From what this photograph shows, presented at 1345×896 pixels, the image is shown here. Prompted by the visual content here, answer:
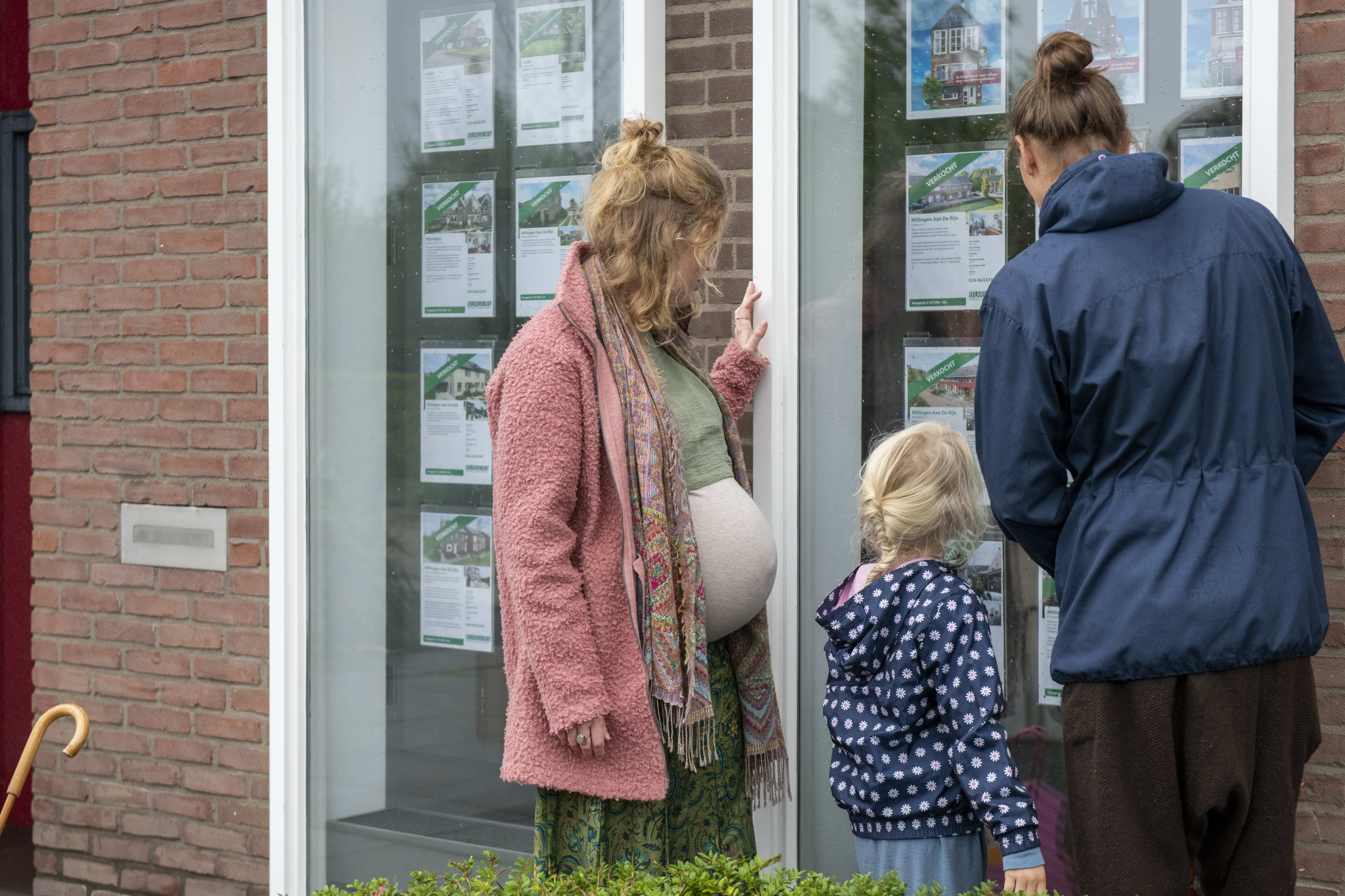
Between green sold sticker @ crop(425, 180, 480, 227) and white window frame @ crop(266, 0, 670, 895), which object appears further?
white window frame @ crop(266, 0, 670, 895)

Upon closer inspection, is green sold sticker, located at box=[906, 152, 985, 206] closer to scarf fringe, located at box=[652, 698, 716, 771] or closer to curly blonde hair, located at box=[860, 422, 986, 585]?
curly blonde hair, located at box=[860, 422, 986, 585]

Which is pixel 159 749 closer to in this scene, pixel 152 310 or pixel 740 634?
pixel 152 310

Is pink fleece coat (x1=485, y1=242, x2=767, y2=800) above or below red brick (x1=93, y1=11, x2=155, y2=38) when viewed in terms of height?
below

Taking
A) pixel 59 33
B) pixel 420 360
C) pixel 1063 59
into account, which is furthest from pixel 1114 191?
Answer: pixel 59 33

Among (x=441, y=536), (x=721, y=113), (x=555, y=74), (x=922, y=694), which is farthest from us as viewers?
(x=441, y=536)

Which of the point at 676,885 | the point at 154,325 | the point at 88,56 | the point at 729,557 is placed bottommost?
the point at 676,885

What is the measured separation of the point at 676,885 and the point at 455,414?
2225 millimetres

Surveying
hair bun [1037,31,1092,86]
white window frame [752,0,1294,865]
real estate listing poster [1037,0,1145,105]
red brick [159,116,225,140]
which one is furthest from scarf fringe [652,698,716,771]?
red brick [159,116,225,140]

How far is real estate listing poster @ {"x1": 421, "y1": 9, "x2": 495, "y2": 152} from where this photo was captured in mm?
3855

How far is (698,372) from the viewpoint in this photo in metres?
3.10

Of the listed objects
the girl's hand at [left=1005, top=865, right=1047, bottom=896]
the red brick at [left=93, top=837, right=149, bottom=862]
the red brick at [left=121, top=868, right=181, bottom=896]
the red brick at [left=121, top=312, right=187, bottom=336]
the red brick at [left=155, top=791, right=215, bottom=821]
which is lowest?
the red brick at [left=121, top=868, right=181, bottom=896]

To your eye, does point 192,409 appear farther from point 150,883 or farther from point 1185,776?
point 1185,776

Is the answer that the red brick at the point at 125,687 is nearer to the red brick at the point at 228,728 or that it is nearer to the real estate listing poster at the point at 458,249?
the red brick at the point at 228,728

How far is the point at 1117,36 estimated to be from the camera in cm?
308
